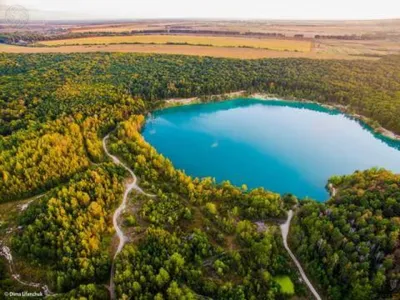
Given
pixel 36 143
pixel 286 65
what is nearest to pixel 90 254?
pixel 36 143

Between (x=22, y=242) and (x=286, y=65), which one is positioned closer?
(x=22, y=242)

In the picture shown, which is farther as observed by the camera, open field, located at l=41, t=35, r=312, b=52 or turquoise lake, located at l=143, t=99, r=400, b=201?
open field, located at l=41, t=35, r=312, b=52

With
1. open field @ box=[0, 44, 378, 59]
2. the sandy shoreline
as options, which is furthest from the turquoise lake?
open field @ box=[0, 44, 378, 59]

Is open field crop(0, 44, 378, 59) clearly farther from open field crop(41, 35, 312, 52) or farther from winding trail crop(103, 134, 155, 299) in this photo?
winding trail crop(103, 134, 155, 299)

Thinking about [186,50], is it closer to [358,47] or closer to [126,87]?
[126,87]

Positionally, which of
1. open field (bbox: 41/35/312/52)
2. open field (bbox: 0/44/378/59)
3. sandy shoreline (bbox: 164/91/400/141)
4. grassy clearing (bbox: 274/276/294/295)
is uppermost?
open field (bbox: 41/35/312/52)

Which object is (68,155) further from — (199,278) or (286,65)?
(286,65)

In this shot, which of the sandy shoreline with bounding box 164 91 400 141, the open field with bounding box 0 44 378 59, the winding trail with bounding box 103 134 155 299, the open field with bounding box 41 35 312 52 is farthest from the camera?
the open field with bounding box 41 35 312 52
